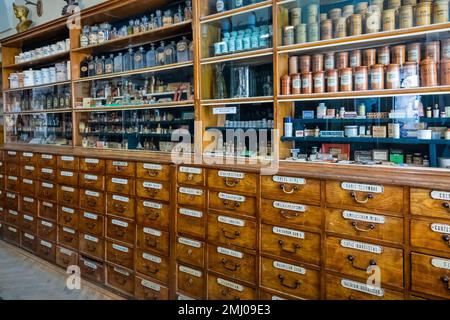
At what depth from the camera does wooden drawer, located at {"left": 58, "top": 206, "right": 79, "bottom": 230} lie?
271 centimetres

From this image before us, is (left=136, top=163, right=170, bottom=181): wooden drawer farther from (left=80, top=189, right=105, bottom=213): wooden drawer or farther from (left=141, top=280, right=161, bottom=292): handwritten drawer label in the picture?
(left=141, top=280, right=161, bottom=292): handwritten drawer label

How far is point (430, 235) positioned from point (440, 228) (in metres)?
0.04

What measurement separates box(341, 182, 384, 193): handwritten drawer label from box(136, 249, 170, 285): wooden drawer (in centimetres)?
118

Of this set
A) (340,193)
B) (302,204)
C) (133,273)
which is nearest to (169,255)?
(133,273)

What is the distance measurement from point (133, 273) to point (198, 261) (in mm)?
569

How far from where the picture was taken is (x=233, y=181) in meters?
1.84

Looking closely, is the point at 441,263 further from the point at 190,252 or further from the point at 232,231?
the point at 190,252

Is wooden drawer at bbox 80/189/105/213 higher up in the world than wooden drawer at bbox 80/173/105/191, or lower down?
lower down

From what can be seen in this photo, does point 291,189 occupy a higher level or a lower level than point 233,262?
higher

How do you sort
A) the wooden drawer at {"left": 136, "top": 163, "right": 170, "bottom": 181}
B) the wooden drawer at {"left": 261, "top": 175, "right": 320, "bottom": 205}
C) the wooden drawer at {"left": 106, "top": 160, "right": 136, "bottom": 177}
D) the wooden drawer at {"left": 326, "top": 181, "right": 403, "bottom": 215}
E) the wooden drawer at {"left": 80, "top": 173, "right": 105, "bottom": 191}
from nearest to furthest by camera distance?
1. the wooden drawer at {"left": 326, "top": 181, "right": 403, "bottom": 215}
2. the wooden drawer at {"left": 261, "top": 175, "right": 320, "bottom": 205}
3. the wooden drawer at {"left": 136, "top": 163, "right": 170, "bottom": 181}
4. the wooden drawer at {"left": 106, "top": 160, "right": 136, "bottom": 177}
5. the wooden drawer at {"left": 80, "top": 173, "right": 105, "bottom": 191}

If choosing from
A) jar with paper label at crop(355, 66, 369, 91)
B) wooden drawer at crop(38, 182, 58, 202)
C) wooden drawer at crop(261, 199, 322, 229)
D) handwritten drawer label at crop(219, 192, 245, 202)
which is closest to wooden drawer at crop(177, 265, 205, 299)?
handwritten drawer label at crop(219, 192, 245, 202)

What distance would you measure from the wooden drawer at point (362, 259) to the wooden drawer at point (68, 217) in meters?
1.95

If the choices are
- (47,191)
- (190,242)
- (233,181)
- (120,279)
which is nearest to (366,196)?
(233,181)

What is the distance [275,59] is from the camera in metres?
1.83
